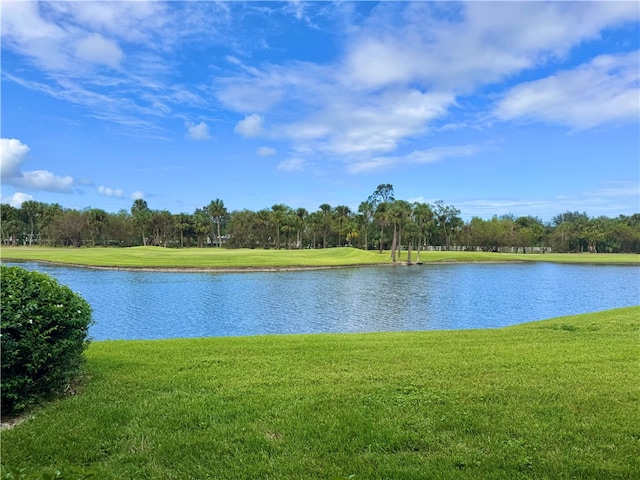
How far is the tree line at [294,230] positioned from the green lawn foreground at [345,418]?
3349 inches

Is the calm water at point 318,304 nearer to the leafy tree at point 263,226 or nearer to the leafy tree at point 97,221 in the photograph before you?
the leafy tree at point 263,226

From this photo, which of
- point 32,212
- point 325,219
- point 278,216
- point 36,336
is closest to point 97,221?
point 32,212

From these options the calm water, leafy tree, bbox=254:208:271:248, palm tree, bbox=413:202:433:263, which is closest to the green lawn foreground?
the calm water

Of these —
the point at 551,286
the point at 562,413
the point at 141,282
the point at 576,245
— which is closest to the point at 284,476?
the point at 562,413

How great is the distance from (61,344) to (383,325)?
48.0 ft

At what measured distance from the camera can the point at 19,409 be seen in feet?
17.0

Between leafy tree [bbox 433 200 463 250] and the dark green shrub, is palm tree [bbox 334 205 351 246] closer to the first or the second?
leafy tree [bbox 433 200 463 250]

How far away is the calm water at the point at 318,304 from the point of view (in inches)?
733

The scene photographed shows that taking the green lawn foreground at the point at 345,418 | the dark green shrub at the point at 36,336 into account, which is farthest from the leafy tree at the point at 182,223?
the dark green shrub at the point at 36,336

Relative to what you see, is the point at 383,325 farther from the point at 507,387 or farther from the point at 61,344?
the point at 61,344

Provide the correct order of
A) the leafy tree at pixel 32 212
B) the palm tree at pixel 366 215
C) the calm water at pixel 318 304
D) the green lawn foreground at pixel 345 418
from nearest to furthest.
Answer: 1. the green lawn foreground at pixel 345 418
2. the calm water at pixel 318 304
3. the palm tree at pixel 366 215
4. the leafy tree at pixel 32 212

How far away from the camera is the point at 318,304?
2486cm

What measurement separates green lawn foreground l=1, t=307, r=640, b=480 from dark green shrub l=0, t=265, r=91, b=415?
14.0 inches

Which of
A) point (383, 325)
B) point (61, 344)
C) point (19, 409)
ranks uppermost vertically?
point (61, 344)
